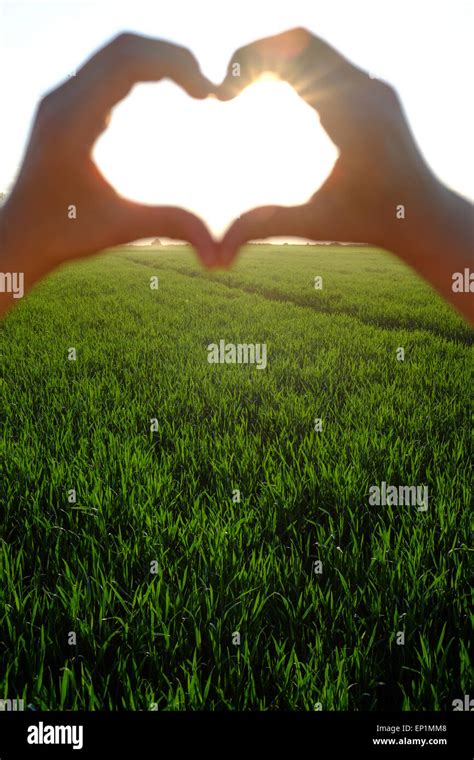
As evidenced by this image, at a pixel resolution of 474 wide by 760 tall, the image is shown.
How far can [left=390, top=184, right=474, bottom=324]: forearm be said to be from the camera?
467 centimetres

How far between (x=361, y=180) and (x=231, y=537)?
4120mm

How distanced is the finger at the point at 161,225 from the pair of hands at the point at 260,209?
0.04 feet

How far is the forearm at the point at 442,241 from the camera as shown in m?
4.67

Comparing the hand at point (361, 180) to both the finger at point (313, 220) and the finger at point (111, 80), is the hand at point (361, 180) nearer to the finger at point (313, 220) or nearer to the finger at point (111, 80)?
the finger at point (313, 220)

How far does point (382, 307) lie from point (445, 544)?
6548 millimetres

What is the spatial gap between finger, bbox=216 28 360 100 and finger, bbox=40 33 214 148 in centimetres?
25

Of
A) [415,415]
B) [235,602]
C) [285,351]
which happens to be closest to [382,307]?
[285,351]

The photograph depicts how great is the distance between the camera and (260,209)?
5.21 metres
